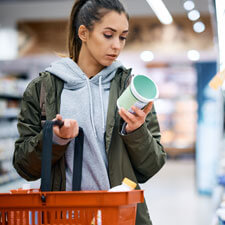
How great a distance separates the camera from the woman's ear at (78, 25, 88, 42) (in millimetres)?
1729

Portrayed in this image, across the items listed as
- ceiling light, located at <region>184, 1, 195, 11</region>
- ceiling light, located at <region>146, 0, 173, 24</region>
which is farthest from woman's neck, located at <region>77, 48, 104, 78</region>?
ceiling light, located at <region>146, 0, 173, 24</region>

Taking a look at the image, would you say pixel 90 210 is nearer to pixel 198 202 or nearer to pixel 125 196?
pixel 125 196

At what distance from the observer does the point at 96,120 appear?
1.62m

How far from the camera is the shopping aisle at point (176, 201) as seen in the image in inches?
233

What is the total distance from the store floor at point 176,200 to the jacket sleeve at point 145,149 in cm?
360

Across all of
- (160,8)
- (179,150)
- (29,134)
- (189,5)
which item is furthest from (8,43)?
(29,134)

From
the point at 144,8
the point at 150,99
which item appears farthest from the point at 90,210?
the point at 144,8

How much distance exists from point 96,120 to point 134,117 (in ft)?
0.75

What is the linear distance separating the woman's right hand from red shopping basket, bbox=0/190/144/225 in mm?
225

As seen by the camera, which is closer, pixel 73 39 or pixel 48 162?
pixel 48 162

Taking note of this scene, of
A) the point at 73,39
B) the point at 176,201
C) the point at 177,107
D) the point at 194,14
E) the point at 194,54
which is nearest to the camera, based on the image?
the point at 73,39

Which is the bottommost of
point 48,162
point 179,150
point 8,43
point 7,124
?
point 179,150

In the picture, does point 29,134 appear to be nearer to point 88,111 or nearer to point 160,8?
Answer: point 88,111

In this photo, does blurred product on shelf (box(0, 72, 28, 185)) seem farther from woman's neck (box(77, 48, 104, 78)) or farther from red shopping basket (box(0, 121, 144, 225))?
red shopping basket (box(0, 121, 144, 225))
